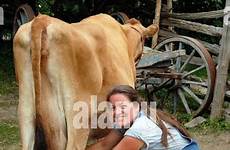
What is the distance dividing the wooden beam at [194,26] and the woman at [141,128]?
5.11 m

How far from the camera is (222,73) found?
8219 millimetres

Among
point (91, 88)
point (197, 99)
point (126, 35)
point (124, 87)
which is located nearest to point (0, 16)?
point (197, 99)

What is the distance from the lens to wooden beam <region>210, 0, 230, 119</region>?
8203mm

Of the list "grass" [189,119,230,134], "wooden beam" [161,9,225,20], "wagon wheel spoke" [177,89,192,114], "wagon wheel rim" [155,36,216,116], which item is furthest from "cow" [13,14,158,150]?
"wooden beam" [161,9,225,20]

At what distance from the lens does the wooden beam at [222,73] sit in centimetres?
820

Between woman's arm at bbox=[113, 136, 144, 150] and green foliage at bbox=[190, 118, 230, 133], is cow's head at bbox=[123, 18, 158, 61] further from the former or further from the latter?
woman's arm at bbox=[113, 136, 144, 150]

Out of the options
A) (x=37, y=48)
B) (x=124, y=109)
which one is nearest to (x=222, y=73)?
(x=37, y=48)

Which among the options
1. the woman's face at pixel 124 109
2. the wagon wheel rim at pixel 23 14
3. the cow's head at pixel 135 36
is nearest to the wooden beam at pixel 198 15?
the wagon wheel rim at pixel 23 14

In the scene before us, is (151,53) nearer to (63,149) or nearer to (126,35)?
(126,35)

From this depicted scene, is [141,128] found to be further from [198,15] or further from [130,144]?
[198,15]

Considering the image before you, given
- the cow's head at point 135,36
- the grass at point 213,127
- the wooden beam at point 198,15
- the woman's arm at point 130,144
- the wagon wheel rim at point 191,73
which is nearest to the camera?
the woman's arm at point 130,144

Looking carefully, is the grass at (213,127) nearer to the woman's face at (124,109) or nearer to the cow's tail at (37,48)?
the cow's tail at (37,48)

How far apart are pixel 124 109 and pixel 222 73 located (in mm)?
4781

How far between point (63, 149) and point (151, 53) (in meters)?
4.84
